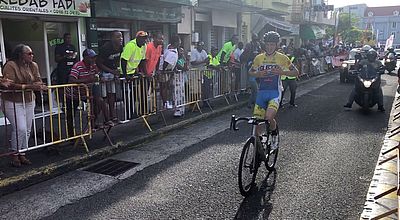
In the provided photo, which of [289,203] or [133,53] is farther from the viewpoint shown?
[133,53]

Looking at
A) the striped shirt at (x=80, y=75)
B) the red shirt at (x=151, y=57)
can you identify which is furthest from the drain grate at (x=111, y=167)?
the red shirt at (x=151, y=57)

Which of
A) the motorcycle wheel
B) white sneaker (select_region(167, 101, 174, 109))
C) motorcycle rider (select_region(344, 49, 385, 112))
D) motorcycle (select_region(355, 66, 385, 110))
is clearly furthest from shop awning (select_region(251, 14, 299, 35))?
white sneaker (select_region(167, 101, 174, 109))

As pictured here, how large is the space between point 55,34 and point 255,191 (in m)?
7.52

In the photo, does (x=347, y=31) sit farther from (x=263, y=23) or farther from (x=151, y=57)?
(x=151, y=57)

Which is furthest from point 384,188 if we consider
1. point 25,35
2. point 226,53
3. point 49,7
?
point 25,35

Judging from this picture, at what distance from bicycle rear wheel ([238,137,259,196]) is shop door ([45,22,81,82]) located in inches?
279

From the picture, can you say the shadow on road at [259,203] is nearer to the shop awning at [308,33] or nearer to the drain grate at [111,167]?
the drain grate at [111,167]

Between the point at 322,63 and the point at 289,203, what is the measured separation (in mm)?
20244

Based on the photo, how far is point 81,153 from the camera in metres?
6.31

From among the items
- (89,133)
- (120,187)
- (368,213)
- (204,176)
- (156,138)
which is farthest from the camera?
(156,138)

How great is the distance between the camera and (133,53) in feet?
25.5

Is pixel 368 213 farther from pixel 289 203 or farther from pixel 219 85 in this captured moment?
pixel 219 85

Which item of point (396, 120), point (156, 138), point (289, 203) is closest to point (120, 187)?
point (289, 203)

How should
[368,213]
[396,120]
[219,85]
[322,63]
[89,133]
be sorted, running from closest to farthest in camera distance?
[368,213], [89,133], [396,120], [219,85], [322,63]
